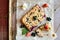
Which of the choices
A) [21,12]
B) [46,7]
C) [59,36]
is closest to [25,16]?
[21,12]

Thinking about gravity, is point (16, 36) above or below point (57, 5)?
below

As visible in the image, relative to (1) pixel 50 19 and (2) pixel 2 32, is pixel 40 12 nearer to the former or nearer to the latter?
(1) pixel 50 19

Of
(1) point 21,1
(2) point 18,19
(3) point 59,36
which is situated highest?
(1) point 21,1
